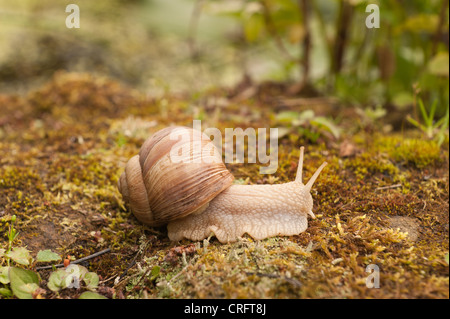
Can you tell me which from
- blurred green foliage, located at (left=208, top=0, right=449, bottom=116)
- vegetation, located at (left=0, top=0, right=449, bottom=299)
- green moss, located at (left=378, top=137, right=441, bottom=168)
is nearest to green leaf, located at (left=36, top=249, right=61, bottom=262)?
vegetation, located at (left=0, top=0, right=449, bottom=299)

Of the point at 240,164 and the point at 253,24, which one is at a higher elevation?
the point at 253,24

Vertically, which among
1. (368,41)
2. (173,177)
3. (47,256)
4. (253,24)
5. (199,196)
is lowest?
(47,256)

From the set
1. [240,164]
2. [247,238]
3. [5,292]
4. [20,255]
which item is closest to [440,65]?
[240,164]

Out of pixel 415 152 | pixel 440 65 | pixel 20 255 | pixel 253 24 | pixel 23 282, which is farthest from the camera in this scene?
pixel 253 24

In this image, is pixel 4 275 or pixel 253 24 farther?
pixel 253 24

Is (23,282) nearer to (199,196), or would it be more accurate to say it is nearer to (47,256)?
(47,256)
